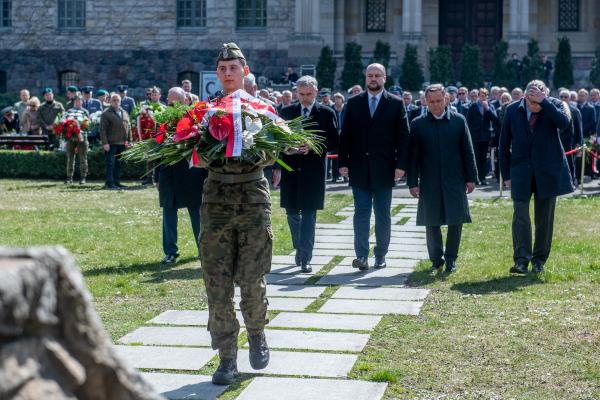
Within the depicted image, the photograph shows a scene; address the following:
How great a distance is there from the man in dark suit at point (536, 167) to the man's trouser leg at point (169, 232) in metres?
3.53

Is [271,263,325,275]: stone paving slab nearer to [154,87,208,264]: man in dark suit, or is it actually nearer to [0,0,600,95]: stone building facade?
[154,87,208,264]: man in dark suit

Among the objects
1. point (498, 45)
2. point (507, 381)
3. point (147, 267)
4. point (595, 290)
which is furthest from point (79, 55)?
point (507, 381)

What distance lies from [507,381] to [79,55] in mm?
37900

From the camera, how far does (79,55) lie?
4306 cm

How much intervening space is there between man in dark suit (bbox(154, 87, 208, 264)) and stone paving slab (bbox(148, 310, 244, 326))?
115 inches

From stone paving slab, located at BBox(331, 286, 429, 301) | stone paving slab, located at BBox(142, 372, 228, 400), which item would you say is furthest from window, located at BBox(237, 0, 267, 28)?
stone paving slab, located at BBox(142, 372, 228, 400)

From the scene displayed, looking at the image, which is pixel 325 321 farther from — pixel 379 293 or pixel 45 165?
pixel 45 165

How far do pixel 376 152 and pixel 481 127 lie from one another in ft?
39.3

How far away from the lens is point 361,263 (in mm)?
11664

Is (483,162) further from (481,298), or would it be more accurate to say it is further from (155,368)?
(155,368)

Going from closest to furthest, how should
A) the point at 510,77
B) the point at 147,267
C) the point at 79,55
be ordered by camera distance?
the point at 147,267 → the point at 510,77 → the point at 79,55

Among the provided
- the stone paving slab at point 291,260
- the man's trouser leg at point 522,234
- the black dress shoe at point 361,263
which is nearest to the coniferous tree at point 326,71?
the stone paving slab at point 291,260

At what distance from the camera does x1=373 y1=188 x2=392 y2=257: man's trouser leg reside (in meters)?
12.0

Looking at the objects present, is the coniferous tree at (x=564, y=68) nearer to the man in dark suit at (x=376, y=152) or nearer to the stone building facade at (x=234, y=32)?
the stone building facade at (x=234, y=32)
